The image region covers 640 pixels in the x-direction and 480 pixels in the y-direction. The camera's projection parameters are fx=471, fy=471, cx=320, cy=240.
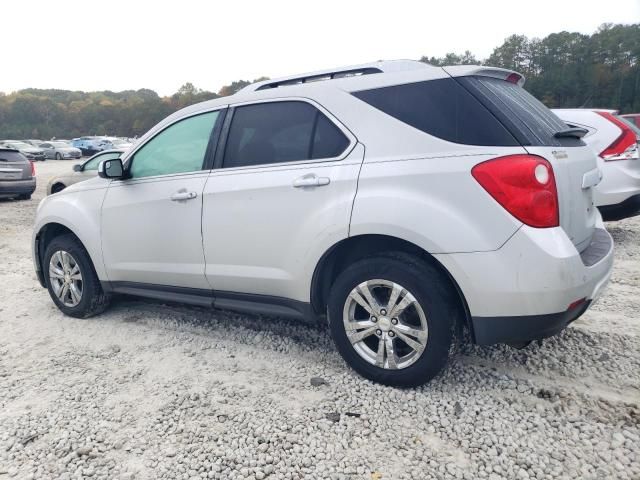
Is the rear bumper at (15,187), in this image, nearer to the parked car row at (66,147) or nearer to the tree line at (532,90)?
the parked car row at (66,147)

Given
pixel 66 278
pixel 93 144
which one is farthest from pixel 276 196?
pixel 93 144

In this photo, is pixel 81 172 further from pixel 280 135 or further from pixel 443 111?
pixel 443 111

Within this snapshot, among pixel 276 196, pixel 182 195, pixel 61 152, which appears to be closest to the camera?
pixel 276 196

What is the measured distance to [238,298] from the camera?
326cm

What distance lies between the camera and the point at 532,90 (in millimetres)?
63062

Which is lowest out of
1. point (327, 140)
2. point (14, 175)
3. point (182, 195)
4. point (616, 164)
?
point (14, 175)

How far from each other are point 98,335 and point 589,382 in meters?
3.47

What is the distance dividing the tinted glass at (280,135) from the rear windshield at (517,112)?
785mm

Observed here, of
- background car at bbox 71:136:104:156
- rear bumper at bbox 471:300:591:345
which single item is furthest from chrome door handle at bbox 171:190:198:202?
background car at bbox 71:136:104:156

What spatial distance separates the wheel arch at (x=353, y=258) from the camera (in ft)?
8.39

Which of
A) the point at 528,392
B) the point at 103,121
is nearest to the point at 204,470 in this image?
the point at 528,392

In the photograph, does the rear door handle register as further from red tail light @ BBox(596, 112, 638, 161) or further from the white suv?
red tail light @ BBox(596, 112, 638, 161)

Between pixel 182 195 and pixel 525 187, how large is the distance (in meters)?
2.25

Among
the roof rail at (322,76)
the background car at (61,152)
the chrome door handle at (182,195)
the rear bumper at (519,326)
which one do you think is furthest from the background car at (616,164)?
the background car at (61,152)
